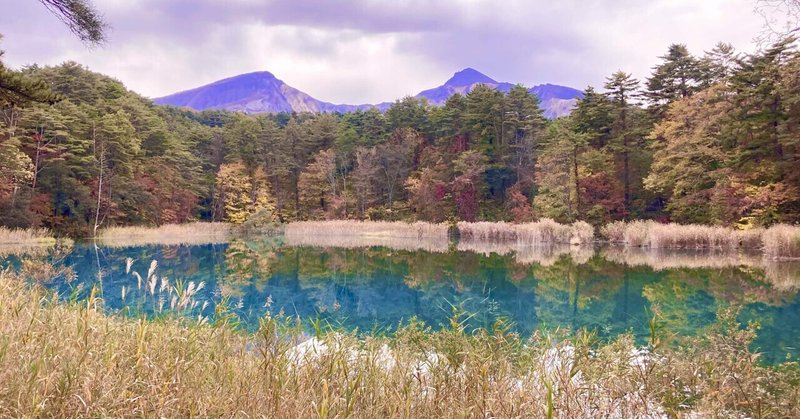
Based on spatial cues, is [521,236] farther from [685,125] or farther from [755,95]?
[755,95]

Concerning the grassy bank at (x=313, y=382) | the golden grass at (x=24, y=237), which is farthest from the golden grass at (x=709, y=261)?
the golden grass at (x=24, y=237)

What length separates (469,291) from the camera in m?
9.66

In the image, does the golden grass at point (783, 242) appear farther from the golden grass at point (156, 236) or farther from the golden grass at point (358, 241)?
the golden grass at point (156, 236)

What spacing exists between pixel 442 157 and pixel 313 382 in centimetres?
3019

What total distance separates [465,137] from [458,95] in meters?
3.04

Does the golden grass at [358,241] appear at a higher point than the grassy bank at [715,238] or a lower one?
lower

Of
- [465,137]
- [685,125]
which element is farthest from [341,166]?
[685,125]

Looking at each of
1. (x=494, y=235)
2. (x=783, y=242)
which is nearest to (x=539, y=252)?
(x=494, y=235)

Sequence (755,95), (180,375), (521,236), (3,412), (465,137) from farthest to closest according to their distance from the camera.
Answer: (465,137) < (521,236) < (755,95) < (180,375) < (3,412)

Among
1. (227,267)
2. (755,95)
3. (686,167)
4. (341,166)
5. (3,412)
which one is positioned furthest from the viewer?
(341,166)

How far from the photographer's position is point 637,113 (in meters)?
24.9

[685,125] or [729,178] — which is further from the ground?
[685,125]

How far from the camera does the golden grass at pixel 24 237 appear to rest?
17847 millimetres

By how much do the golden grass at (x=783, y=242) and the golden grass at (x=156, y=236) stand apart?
21.7 meters
